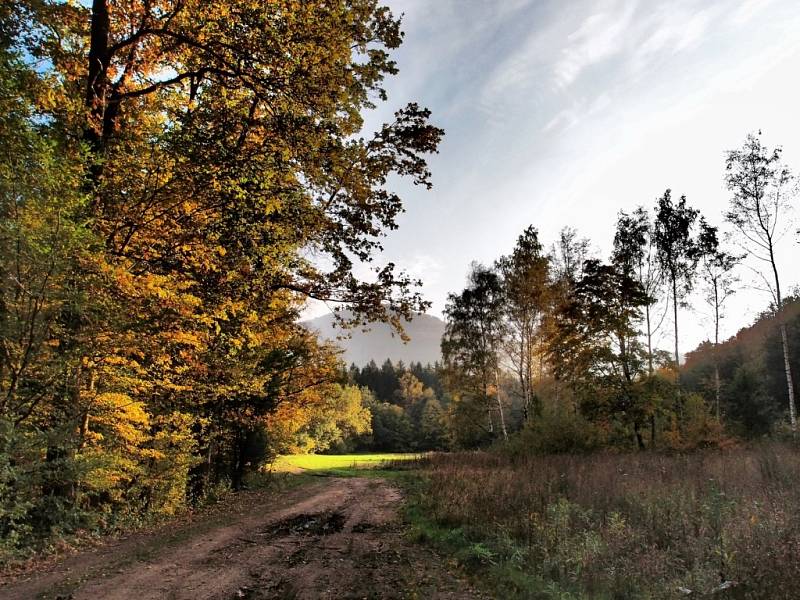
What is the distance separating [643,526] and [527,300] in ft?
61.0

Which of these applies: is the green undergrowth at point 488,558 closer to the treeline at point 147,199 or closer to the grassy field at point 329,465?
the treeline at point 147,199

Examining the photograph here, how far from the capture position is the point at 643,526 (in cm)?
706

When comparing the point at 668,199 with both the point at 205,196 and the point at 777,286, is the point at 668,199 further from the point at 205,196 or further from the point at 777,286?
the point at 205,196

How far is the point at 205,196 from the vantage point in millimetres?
8047

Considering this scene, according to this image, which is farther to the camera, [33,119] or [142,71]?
[142,71]

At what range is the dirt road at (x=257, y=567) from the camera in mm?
5688

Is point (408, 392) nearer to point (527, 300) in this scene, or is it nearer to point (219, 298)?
point (527, 300)

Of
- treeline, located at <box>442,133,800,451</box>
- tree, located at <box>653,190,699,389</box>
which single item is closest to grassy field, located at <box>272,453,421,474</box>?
treeline, located at <box>442,133,800,451</box>

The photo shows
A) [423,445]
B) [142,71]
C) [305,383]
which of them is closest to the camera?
[142,71]

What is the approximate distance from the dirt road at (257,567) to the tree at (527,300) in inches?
672

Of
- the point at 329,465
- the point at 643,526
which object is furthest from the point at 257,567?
the point at 329,465

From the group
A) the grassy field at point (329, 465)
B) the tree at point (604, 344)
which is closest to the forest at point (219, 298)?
the tree at point (604, 344)

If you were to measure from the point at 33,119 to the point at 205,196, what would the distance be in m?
2.80

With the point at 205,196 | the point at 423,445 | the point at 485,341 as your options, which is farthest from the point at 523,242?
the point at 423,445
